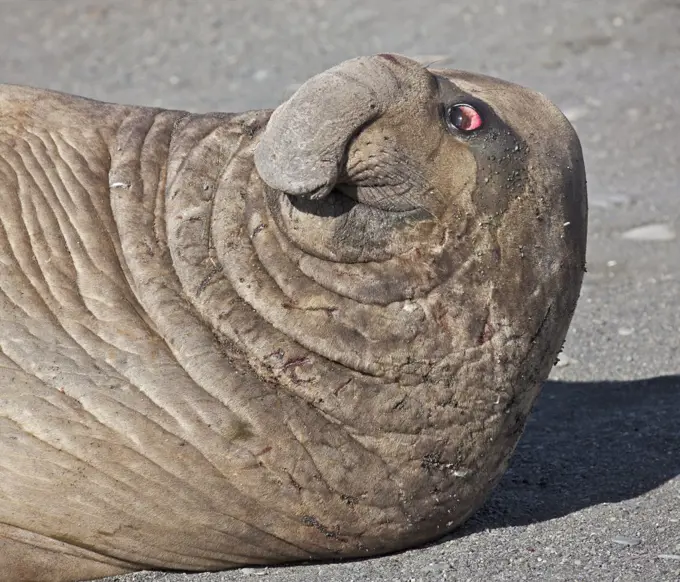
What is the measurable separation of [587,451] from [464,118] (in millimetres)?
1408

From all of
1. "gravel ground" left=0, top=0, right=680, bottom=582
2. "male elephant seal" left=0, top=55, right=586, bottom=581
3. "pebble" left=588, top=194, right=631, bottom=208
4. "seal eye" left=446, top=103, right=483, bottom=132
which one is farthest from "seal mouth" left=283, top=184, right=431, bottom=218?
"pebble" left=588, top=194, right=631, bottom=208

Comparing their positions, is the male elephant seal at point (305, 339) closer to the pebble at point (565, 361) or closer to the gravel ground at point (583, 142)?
the gravel ground at point (583, 142)

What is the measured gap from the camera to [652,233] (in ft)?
22.1

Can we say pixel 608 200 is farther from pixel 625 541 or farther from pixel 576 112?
pixel 625 541

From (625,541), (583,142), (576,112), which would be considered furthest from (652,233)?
(625,541)

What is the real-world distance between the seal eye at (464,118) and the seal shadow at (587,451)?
1.12 m

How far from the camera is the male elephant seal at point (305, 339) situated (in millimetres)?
3352

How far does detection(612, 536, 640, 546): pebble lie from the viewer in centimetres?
353

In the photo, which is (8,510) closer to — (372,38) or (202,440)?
(202,440)

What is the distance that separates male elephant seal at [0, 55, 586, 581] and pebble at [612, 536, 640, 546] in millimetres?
370

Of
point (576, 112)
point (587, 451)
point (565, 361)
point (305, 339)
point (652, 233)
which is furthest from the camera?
point (576, 112)

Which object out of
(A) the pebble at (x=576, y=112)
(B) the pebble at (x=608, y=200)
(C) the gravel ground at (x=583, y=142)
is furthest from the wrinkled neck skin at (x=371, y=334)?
(A) the pebble at (x=576, y=112)

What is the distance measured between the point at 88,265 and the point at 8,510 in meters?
0.69

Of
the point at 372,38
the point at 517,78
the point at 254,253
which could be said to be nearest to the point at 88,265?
the point at 254,253
